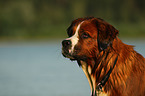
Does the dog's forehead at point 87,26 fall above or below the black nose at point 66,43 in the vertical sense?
above

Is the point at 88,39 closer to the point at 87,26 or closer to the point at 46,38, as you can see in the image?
the point at 87,26

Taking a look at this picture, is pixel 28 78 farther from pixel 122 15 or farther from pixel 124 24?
pixel 122 15

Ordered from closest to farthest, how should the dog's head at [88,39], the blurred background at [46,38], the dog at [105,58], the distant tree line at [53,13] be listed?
the dog at [105,58]
the dog's head at [88,39]
the blurred background at [46,38]
the distant tree line at [53,13]

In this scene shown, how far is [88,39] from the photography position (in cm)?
455

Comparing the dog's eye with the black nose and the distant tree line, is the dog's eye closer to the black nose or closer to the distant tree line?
the black nose

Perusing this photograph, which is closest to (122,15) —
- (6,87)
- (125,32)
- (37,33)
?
(125,32)

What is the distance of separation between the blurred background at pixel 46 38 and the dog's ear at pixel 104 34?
15.5 feet

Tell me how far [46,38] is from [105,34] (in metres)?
30.3

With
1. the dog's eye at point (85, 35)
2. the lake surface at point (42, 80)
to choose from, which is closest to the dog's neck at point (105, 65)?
the dog's eye at point (85, 35)

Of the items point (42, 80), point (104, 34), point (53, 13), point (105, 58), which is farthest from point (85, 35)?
point (53, 13)

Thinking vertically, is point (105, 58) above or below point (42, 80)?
above

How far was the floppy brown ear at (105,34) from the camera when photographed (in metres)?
4.43

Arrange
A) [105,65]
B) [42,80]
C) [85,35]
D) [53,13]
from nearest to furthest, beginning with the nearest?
[105,65], [85,35], [42,80], [53,13]

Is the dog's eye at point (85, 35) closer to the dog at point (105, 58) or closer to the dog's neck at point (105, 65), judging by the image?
the dog at point (105, 58)
